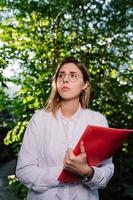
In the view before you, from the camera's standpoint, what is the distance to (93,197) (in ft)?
7.13

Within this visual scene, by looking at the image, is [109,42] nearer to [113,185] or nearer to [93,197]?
[113,185]

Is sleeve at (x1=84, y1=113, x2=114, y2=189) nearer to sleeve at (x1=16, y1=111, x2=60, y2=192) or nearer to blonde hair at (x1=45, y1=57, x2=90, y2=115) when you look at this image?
sleeve at (x1=16, y1=111, x2=60, y2=192)

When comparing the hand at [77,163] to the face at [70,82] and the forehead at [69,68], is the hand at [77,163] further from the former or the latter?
the forehead at [69,68]

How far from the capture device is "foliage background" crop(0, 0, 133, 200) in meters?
5.62

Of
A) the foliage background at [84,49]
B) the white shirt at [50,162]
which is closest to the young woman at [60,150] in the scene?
the white shirt at [50,162]

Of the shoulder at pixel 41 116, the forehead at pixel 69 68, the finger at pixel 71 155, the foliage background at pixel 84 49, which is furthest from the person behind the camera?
the foliage background at pixel 84 49

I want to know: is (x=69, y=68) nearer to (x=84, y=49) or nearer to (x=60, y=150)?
(x=60, y=150)

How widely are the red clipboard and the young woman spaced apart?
1.3 inches

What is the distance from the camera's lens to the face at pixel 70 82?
2.23 meters

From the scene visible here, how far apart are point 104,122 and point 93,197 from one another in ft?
1.28

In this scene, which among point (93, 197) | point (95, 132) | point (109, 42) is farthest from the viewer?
point (109, 42)

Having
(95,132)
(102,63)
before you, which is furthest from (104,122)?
(102,63)

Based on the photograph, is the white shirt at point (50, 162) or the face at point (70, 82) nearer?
the white shirt at point (50, 162)

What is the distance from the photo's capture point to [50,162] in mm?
2072
